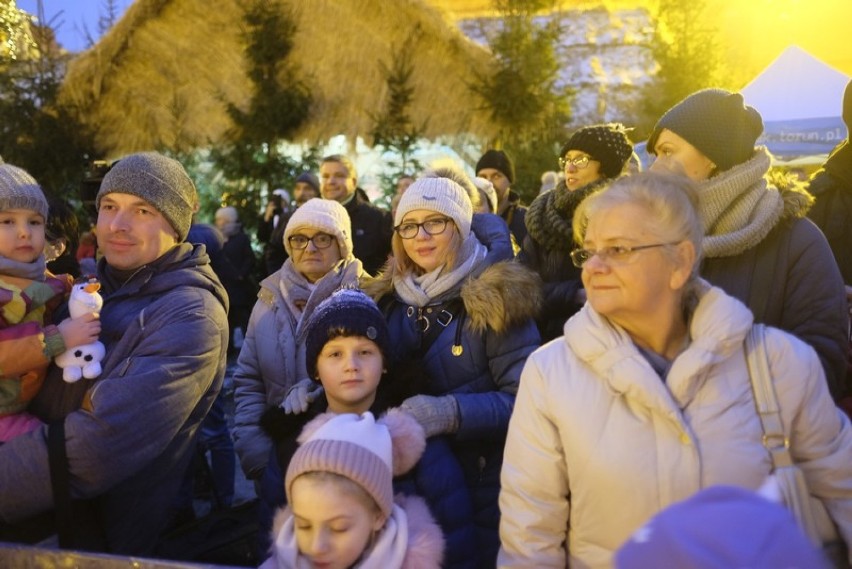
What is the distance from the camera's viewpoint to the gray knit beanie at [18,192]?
2369mm

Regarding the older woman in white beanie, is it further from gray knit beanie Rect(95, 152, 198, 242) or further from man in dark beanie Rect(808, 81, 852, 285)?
man in dark beanie Rect(808, 81, 852, 285)

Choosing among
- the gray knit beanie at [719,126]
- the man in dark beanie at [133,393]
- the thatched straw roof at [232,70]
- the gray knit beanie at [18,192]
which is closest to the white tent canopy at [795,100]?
the thatched straw roof at [232,70]

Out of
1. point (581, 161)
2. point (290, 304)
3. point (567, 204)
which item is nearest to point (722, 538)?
point (290, 304)

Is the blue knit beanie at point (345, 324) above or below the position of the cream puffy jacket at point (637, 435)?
above

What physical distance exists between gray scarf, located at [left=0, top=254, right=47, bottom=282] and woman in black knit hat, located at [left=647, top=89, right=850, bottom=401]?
92.3 inches

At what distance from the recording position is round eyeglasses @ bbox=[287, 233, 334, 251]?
11.2 feet

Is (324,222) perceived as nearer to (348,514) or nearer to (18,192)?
(18,192)

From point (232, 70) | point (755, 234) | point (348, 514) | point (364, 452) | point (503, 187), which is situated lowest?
point (348, 514)

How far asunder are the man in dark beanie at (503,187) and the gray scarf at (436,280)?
2.86 m

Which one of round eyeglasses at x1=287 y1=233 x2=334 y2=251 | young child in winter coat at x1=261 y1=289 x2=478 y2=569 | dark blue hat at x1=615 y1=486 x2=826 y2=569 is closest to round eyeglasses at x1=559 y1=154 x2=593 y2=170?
round eyeglasses at x1=287 y1=233 x2=334 y2=251

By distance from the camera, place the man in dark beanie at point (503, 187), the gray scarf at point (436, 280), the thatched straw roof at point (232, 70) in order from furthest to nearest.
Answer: the thatched straw roof at point (232, 70) → the man in dark beanie at point (503, 187) → the gray scarf at point (436, 280)

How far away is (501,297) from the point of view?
2.54 m

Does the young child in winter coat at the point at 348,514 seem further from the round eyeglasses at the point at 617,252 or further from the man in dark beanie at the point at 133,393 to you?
the round eyeglasses at the point at 617,252

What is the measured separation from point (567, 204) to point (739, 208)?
3.92 ft
